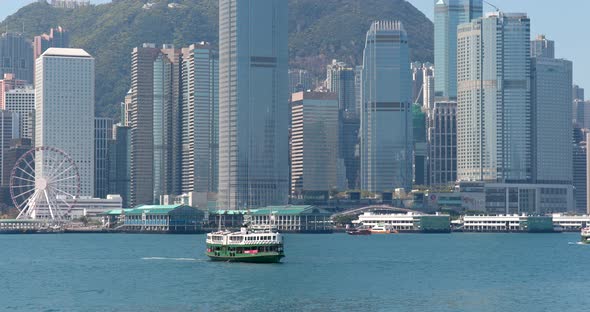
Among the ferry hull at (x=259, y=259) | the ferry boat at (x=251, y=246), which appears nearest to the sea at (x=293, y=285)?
the ferry hull at (x=259, y=259)

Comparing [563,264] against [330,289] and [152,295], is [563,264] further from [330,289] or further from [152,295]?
[152,295]

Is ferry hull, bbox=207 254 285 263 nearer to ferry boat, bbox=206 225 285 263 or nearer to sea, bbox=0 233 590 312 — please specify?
ferry boat, bbox=206 225 285 263

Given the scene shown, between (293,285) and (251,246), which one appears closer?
(293,285)

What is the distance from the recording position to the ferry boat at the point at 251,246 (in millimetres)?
172500

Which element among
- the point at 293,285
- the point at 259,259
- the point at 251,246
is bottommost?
the point at 293,285

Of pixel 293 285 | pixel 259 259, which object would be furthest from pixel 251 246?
pixel 293 285

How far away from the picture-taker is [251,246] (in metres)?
173

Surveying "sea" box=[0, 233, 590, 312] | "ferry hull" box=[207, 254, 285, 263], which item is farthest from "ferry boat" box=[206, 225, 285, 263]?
"sea" box=[0, 233, 590, 312]

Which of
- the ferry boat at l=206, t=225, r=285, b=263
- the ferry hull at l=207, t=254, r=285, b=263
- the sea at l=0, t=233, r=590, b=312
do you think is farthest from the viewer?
the ferry hull at l=207, t=254, r=285, b=263

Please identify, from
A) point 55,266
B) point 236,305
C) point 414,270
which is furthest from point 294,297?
point 55,266

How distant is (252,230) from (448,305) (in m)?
56.0

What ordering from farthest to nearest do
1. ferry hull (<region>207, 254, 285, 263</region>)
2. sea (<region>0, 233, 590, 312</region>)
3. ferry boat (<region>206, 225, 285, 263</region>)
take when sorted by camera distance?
ferry hull (<region>207, 254, 285, 263</region>) → ferry boat (<region>206, 225, 285, 263</region>) → sea (<region>0, 233, 590, 312</region>)

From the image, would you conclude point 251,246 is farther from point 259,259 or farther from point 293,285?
point 293,285

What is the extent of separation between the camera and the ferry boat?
172 metres
